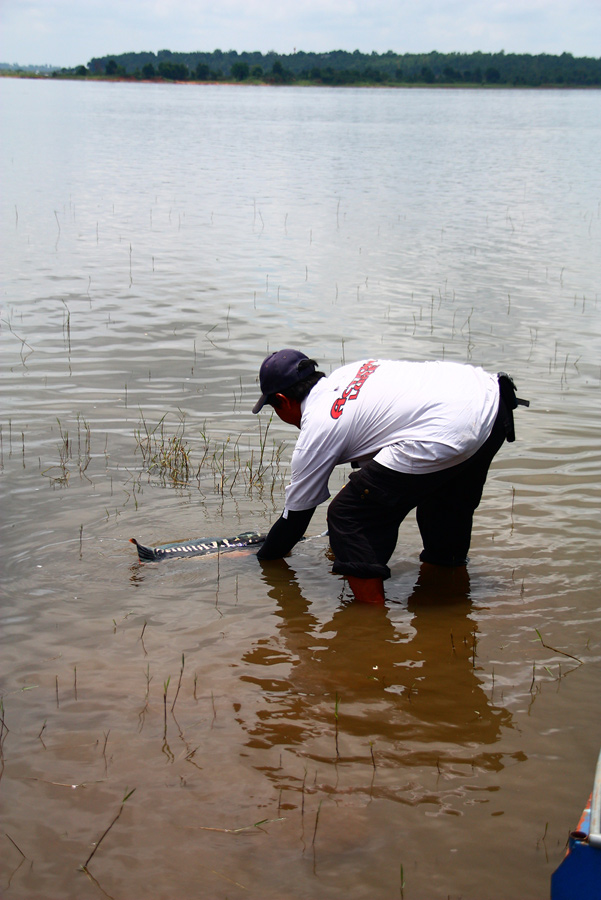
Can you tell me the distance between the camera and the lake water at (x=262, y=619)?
3.18 m

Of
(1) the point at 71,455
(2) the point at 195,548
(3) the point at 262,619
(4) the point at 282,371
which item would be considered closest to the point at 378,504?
(4) the point at 282,371

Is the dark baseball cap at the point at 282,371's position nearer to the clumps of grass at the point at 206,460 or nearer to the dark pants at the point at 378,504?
the dark pants at the point at 378,504

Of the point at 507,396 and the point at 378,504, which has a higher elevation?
the point at 507,396

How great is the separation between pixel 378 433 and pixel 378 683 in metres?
1.23

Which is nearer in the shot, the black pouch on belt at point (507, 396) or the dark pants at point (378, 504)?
the dark pants at point (378, 504)

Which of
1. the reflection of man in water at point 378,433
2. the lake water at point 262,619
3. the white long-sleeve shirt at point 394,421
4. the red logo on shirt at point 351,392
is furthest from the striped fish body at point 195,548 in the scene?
the red logo on shirt at point 351,392

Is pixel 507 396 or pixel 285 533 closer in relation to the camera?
pixel 507 396

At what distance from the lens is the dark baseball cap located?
14.8ft

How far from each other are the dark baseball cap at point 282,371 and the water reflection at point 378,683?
4.27 feet

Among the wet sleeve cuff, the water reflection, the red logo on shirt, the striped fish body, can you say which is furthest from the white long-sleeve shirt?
the striped fish body

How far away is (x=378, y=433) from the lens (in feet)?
14.7

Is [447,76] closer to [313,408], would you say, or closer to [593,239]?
[593,239]

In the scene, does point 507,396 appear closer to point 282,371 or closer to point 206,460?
point 282,371

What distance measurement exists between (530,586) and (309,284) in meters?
8.99
